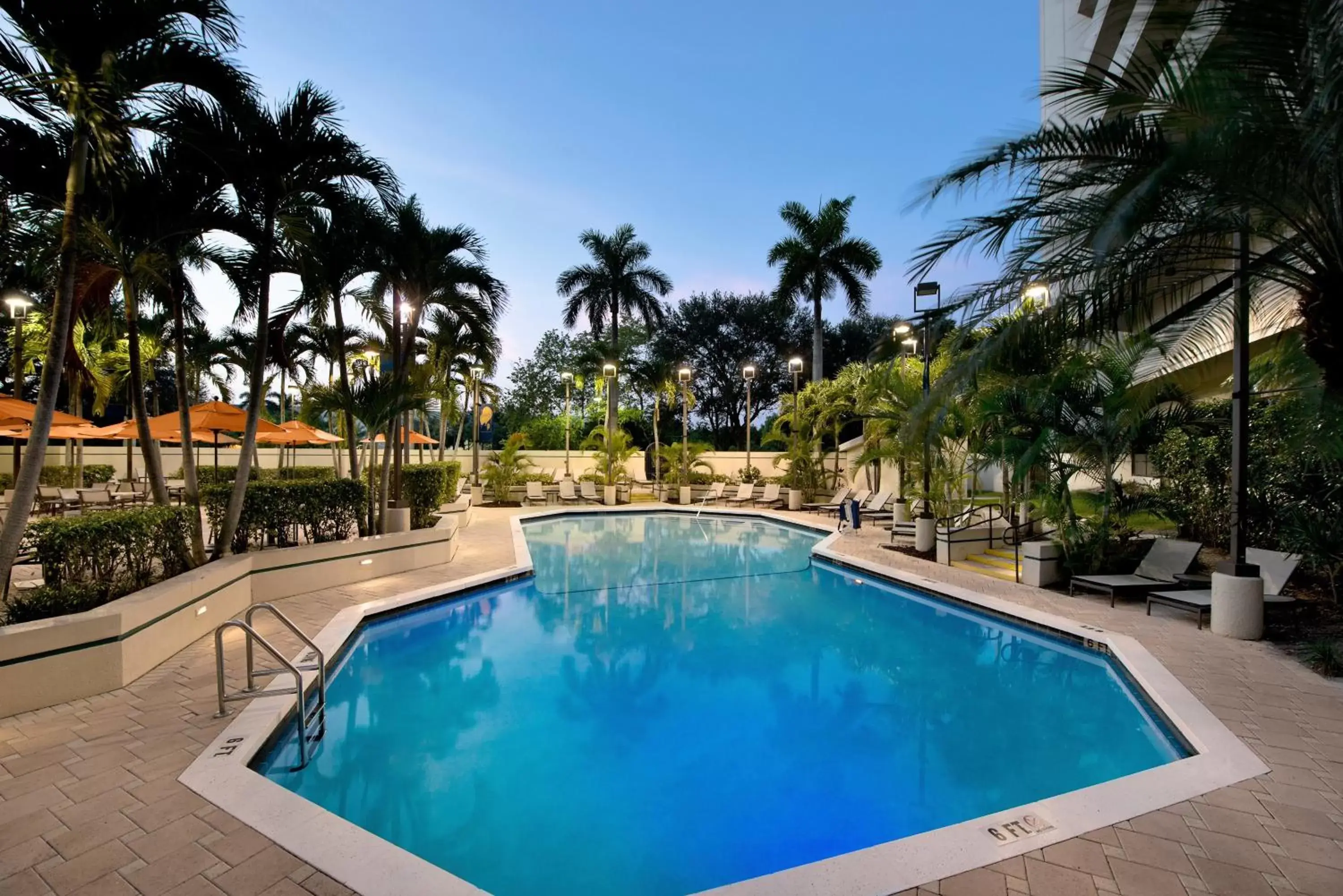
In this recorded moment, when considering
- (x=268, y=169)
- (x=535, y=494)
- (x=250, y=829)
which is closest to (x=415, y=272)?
(x=268, y=169)

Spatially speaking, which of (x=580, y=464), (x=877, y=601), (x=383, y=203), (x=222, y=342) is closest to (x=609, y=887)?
(x=877, y=601)

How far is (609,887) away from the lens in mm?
3566

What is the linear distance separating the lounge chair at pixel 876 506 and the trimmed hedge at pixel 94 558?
14.8 m

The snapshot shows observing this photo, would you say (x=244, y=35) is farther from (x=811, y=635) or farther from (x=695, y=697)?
(x=811, y=635)

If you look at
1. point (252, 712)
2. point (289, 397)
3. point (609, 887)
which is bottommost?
point (609, 887)

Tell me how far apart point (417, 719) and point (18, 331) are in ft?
41.5

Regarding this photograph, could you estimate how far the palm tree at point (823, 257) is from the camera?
86.1 ft

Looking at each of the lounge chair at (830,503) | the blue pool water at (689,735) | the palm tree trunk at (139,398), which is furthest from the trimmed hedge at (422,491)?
the lounge chair at (830,503)

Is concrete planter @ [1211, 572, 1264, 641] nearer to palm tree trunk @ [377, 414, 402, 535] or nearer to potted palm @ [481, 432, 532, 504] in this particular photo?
palm tree trunk @ [377, 414, 402, 535]

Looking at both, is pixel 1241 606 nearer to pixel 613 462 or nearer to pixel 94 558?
pixel 94 558

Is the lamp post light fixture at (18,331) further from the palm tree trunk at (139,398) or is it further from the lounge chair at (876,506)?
the lounge chair at (876,506)

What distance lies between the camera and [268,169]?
7.36m

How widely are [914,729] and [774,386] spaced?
35.7 m

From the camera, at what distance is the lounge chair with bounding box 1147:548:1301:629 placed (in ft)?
23.8
